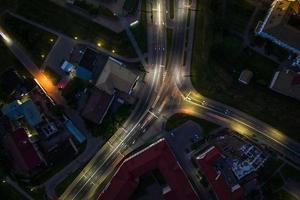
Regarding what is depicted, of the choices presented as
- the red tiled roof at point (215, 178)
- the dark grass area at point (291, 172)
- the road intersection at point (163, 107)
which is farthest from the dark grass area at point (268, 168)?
the red tiled roof at point (215, 178)

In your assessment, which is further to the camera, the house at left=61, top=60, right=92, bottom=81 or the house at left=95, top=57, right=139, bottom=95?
the house at left=61, top=60, right=92, bottom=81

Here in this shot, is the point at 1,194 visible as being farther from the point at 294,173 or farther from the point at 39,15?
the point at 294,173

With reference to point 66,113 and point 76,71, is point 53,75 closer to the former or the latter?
point 76,71

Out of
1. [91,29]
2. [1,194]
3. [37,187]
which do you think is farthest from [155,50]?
[1,194]

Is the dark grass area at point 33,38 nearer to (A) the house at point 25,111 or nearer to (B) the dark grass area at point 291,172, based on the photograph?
(A) the house at point 25,111

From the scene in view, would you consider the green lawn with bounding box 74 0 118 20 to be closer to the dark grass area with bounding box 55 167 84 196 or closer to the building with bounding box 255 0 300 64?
the building with bounding box 255 0 300 64

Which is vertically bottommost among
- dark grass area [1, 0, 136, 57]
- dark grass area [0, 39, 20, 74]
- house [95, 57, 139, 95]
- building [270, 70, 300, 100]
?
dark grass area [0, 39, 20, 74]

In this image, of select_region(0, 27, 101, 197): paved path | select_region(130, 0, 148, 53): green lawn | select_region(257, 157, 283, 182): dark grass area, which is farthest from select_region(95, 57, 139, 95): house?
select_region(257, 157, 283, 182): dark grass area
